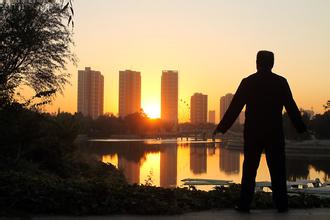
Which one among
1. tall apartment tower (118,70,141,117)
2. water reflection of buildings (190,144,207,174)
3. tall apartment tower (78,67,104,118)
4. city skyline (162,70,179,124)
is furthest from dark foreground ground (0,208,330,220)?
city skyline (162,70,179,124)

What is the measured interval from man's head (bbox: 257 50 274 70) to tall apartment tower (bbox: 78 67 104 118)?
117471mm

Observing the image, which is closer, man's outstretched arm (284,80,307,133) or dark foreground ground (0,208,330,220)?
dark foreground ground (0,208,330,220)

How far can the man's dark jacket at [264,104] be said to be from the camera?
7020 millimetres

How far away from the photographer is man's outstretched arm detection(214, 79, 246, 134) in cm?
724

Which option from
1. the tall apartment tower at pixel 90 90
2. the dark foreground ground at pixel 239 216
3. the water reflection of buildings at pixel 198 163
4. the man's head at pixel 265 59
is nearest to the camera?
the dark foreground ground at pixel 239 216

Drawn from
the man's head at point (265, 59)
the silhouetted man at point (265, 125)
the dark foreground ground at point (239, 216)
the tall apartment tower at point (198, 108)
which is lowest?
the dark foreground ground at point (239, 216)

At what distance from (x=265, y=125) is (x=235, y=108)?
0.55 metres

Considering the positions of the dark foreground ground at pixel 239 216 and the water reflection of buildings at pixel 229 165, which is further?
the water reflection of buildings at pixel 229 165

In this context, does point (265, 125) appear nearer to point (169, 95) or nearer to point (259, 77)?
point (259, 77)

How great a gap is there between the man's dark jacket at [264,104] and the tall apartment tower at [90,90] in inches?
4626

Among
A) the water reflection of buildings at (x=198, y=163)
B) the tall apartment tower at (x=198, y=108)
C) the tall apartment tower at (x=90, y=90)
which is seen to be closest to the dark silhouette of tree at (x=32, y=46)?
the water reflection of buildings at (x=198, y=163)

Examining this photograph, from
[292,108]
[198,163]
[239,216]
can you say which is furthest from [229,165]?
[239,216]

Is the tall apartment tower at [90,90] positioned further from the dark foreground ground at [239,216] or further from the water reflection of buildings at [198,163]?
the dark foreground ground at [239,216]

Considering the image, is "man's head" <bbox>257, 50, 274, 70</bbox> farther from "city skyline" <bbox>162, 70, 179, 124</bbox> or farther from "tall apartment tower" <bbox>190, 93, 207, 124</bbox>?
"tall apartment tower" <bbox>190, 93, 207, 124</bbox>
